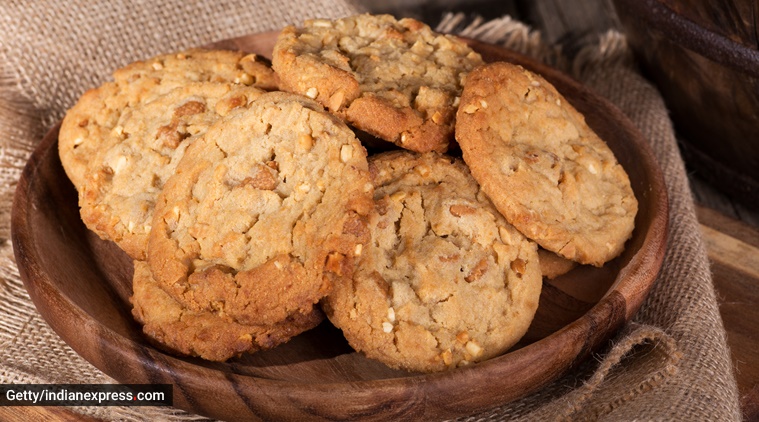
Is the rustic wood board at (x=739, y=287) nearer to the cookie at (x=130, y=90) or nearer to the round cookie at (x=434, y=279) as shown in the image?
the round cookie at (x=434, y=279)

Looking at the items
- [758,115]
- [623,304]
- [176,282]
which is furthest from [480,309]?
[758,115]

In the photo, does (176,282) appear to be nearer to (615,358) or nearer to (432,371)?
(432,371)

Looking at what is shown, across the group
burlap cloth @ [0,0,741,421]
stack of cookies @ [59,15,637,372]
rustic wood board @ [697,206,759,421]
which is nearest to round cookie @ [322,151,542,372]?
stack of cookies @ [59,15,637,372]

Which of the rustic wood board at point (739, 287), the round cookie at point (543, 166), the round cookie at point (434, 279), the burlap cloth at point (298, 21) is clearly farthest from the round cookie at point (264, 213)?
the rustic wood board at point (739, 287)

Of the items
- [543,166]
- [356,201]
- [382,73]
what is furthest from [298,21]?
[356,201]

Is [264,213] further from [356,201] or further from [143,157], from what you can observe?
[143,157]
